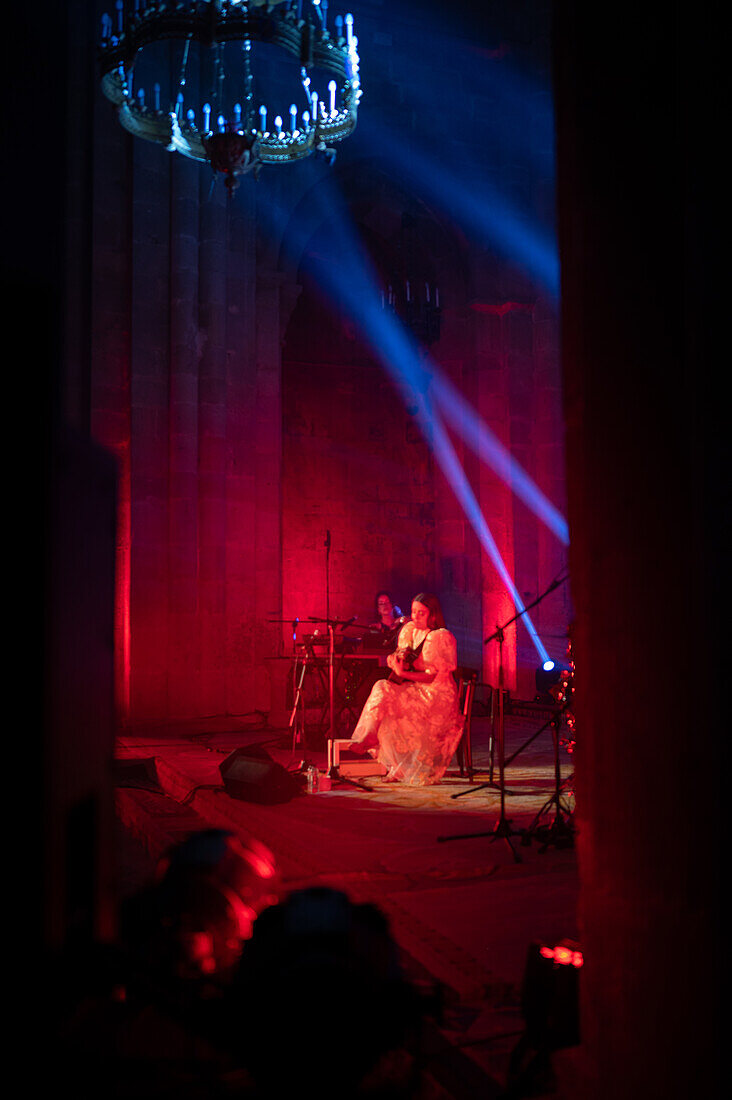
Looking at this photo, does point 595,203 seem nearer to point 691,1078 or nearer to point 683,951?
point 683,951

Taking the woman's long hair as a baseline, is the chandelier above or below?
above

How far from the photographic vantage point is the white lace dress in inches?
301

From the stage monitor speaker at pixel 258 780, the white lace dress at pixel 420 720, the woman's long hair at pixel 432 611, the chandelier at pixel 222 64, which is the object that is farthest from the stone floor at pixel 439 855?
the chandelier at pixel 222 64

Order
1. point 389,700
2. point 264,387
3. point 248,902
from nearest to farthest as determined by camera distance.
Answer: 1. point 248,902
2. point 389,700
3. point 264,387

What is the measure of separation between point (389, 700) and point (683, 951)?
586cm

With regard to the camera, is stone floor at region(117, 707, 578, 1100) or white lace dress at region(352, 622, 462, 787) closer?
stone floor at region(117, 707, 578, 1100)

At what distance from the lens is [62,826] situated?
1795mm

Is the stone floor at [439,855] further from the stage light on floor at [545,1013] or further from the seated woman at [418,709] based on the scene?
the seated woman at [418,709]

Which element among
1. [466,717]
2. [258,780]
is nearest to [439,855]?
[258,780]

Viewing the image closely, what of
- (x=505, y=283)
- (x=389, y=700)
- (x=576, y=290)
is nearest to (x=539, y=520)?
(x=505, y=283)

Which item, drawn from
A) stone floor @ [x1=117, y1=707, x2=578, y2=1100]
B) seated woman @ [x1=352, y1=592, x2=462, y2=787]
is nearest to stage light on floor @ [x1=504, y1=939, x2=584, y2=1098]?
stone floor @ [x1=117, y1=707, x2=578, y2=1100]

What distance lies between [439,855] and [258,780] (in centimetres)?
190

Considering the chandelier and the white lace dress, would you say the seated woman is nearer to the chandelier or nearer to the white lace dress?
the white lace dress

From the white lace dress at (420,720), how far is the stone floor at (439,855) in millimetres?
241
